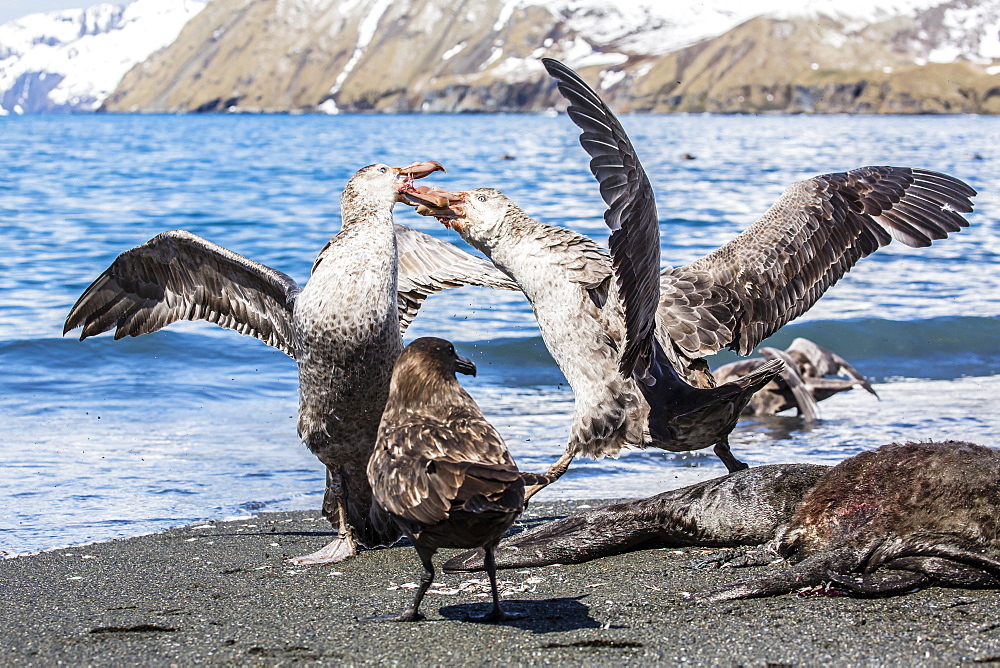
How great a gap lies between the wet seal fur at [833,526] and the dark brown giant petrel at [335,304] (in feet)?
2.92

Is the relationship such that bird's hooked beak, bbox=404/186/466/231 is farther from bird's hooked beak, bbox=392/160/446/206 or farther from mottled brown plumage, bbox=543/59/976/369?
mottled brown plumage, bbox=543/59/976/369

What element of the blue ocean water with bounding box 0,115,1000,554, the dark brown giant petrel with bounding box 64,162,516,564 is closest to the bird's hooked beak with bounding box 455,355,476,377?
the dark brown giant petrel with bounding box 64,162,516,564

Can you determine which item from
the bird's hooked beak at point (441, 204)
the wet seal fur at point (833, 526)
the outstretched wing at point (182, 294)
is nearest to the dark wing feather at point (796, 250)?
the wet seal fur at point (833, 526)

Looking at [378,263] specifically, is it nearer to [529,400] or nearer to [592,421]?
[592,421]

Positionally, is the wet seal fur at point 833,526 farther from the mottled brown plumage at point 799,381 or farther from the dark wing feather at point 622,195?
the mottled brown plumage at point 799,381

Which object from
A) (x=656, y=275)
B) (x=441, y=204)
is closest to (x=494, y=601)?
(x=656, y=275)

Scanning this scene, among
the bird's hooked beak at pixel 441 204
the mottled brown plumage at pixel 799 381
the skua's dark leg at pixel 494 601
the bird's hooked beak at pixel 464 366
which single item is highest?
the bird's hooked beak at pixel 441 204

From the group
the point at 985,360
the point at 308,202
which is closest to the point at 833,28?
the point at 308,202

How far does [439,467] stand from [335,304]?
5.51ft

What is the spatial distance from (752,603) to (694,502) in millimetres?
1099

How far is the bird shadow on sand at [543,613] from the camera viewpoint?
444 centimetres

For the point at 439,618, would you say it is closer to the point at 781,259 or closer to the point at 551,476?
the point at 551,476

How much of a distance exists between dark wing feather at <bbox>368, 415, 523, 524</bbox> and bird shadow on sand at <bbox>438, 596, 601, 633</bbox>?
2.17 ft

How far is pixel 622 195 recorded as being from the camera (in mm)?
5316
